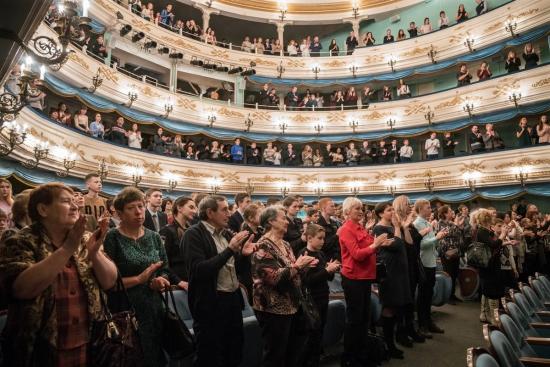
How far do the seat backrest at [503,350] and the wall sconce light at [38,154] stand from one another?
7.76 meters

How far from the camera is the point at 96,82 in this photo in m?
11.0

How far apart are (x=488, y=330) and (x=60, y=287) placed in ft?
7.83

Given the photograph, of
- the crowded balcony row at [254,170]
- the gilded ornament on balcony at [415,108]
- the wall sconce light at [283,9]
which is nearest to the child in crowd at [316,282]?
the crowded balcony row at [254,170]

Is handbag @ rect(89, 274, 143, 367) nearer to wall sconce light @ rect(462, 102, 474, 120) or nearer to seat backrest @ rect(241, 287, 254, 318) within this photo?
seat backrest @ rect(241, 287, 254, 318)

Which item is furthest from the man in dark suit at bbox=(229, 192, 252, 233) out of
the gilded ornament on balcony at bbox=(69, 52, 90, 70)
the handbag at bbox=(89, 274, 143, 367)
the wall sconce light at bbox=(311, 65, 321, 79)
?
the wall sconce light at bbox=(311, 65, 321, 79)

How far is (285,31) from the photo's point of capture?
66.6 feet

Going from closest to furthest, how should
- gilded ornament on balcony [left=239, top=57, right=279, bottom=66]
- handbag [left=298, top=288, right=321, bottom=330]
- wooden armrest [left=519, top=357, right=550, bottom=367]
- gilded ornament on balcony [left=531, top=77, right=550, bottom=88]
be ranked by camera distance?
wooden armrest [left=519, top=357, right=550, bottom=367] < handbag [left=298, top=288, right=321, bottom=330] < gilded ornament on balcony [left=531, top=77, right=550, bottom=88] < gilded ornament on balcony [left=239, top=57, right=279, bottom=66]

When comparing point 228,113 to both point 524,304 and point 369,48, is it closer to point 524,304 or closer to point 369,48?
point 369,48

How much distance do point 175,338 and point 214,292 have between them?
41 centimetres

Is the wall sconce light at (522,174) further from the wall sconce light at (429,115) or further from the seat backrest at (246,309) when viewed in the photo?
the seat backrest at (246,309)

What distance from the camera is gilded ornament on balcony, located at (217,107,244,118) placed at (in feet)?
51.3

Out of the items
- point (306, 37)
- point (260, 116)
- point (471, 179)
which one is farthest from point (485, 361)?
point (306, 37)

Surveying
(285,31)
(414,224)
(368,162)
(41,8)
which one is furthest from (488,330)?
(285,31)

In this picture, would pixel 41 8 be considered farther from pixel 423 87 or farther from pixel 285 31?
pixel 285 31
